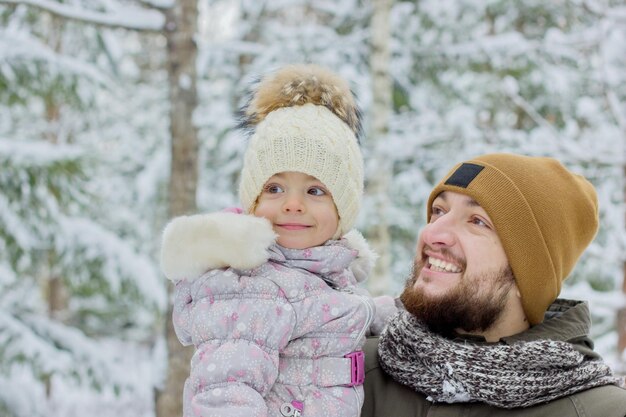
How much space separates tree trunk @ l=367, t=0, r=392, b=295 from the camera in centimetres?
699

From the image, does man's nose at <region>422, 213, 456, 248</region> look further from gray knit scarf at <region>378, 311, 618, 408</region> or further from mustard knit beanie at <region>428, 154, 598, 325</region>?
gray knit scarf at <region>378, 311, 618, 408</region>

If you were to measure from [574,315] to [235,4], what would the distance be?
28.1 feet

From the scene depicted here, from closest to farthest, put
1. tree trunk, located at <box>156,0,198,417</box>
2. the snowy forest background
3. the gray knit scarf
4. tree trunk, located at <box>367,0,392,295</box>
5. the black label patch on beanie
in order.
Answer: the gray knit scarf
the black label patch on beanie
the snowy forest background
tree trunk, located at <box>156,0,198,417</box>
tree trunk, located at <box>367,0,392,295</box>

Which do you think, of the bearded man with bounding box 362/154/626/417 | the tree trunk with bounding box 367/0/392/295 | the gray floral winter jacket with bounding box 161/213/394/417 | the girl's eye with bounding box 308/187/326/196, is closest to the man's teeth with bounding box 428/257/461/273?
the bearded man with bounding box 362/154/626/417

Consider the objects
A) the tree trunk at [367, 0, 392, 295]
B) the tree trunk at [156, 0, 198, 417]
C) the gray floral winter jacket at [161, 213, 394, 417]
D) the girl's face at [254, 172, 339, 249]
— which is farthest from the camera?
the tree trunk at [367, 0, 392, 295]

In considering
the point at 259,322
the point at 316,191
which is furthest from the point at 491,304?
the point at 259,322

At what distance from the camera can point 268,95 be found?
2.40 m

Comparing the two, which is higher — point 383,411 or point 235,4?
point 235,4

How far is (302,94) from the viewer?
7.74ft

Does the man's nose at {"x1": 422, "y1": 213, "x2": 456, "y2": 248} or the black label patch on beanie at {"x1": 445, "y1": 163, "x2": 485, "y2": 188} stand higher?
the black label patch on beanie at {"x1": 445, "y1": 163, "x2": 485, "y2": 188}

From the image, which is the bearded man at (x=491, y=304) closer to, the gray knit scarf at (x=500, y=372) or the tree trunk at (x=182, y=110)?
Result: the gray knit scarf at (x=500, y=372)

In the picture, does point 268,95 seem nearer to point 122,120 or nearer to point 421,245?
point 421,245

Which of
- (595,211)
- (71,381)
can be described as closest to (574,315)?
Result: (595,211)

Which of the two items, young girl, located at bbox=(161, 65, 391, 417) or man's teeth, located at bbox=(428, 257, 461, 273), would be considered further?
man's teeth, located at bbox=(428, 257, 461, 273)
